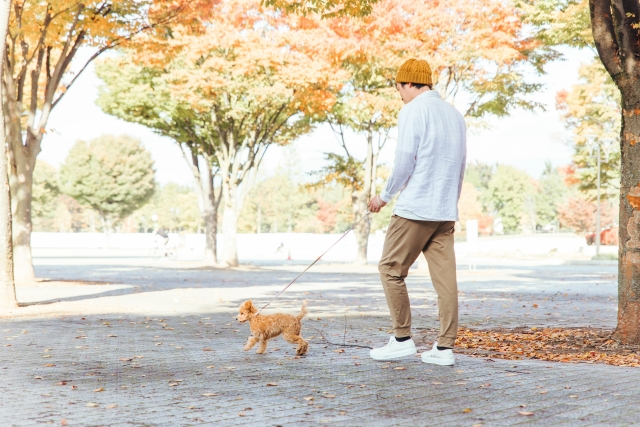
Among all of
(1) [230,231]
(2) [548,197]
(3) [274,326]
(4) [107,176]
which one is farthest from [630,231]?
(2) [548,197]

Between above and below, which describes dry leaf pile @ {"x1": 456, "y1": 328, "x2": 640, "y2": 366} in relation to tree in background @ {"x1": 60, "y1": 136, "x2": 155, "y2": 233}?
below

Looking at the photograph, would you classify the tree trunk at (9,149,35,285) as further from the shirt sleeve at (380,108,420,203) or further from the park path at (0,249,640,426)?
the shirt sleeve at (380,108,420,203)

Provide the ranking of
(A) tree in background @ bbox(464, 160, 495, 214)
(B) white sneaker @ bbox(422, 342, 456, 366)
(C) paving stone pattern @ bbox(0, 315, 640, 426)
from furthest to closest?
(A) tree in background @ bbox(464, 160, 495, 214)
(B) white sneaker @ bbox(422, 342, 456, 366)
(C) paving stone pattern @ bbox(0, 315, 640, 426)

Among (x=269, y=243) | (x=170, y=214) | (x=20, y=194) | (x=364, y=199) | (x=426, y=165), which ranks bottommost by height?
(x=269, y=243)

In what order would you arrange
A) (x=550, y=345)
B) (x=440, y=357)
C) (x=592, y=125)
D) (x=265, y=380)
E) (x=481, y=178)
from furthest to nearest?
(x=481, y=178), (x=592, y=125), (x=550, y=345), (x=440, y=357), (x=265, y=380)

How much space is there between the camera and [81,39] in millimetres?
14961

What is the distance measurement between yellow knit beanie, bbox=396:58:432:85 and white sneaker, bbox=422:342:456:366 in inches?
70.7

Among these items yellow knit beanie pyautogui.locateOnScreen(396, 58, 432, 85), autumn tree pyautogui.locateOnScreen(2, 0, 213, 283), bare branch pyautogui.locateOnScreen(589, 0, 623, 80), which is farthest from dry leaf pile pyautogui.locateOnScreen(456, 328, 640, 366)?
autumn tree pyautogui.locateOnScreen(2, 0, 213, 283)

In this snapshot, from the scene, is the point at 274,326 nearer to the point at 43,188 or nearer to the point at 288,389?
the point at 288,389

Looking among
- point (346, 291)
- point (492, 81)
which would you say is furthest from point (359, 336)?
A: point (492, 81)

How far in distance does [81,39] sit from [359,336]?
1027 cm

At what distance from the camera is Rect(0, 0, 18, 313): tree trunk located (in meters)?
9.71

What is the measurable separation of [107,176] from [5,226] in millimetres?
56302

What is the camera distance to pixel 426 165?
498 centimetres
